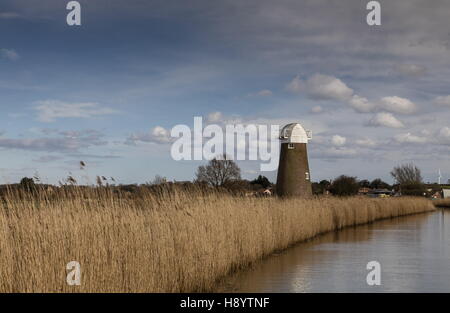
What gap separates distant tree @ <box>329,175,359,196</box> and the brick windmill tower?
20.5m

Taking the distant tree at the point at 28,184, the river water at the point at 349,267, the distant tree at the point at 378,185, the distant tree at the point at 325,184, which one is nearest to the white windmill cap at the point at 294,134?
the river water at the point at 349,267

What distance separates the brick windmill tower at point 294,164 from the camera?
81.3 feet

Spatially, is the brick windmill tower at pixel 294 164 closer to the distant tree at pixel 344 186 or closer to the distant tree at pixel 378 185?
the distant tree at pixel 344 186

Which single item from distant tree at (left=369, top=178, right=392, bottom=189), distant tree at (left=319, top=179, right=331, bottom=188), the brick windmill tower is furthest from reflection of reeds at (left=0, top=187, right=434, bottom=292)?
distant tree at (left=369, top=178, right=392, bottom=189)

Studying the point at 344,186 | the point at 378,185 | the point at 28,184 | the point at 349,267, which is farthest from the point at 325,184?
the point at 28,184

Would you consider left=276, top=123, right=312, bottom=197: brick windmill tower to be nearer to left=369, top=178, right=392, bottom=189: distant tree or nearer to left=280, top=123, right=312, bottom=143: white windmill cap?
left=280, top=123, right=312, bottom=143: white windmill cap

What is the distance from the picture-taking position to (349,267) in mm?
11484

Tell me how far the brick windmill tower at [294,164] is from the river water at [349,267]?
708cm

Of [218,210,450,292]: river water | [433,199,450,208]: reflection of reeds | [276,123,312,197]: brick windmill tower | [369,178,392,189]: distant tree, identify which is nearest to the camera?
[218,210,450,292]: river water

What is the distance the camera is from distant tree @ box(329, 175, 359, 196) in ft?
151

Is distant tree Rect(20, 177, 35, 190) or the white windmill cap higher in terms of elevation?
the white windmill cap

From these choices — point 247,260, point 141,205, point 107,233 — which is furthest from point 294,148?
point 107,233
